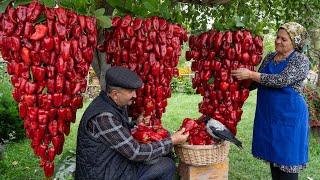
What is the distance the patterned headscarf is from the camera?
364 cm

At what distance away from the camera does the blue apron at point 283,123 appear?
373 cm

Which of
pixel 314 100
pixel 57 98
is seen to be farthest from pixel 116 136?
pixel 314 100

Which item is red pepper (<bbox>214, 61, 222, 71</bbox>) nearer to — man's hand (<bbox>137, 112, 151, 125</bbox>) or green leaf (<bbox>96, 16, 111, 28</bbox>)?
man's hand (<bbox>137, 112, 151, 125</bbox>)

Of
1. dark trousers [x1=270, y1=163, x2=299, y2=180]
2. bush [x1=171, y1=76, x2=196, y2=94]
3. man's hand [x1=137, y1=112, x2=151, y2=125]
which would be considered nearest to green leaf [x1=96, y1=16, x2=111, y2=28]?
man's hand [x1=137, y1=112, x2=151, y2=125]

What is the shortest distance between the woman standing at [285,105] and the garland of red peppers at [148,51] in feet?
3.07

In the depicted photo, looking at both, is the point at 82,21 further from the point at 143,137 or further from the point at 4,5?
the point at 143,137

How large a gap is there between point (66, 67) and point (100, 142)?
754 mm

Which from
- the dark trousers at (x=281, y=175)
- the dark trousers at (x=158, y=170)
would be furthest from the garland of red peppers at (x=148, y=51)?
the dark trousers at (x=281, y=175)

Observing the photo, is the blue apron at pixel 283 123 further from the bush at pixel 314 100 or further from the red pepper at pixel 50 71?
the bush at pixel 314 100

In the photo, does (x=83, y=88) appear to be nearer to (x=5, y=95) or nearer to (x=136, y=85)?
(x=136, y=85)

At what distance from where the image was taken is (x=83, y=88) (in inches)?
98.7

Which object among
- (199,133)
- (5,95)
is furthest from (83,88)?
(5,95)

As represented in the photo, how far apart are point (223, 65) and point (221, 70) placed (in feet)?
0.15

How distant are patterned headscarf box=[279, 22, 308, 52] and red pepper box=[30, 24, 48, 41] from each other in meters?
2.05
